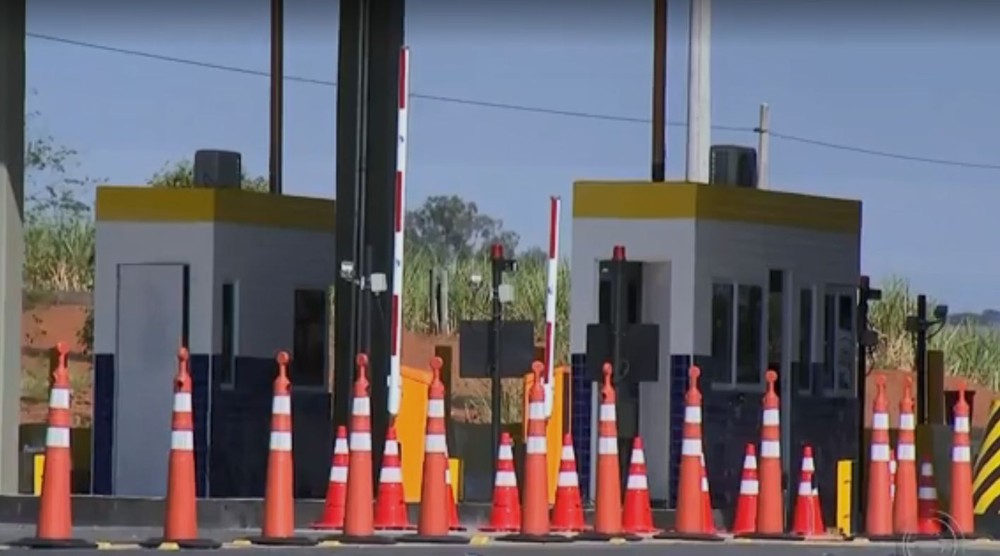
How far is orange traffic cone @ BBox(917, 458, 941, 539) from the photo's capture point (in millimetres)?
19688

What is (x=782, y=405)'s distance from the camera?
22.4m

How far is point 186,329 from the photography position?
21.6 metres

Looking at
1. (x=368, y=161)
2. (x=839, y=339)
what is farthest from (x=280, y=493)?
(x=839, y=339)

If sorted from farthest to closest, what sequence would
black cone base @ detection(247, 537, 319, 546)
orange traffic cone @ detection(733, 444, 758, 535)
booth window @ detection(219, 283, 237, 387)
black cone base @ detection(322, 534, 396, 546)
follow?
booth window @ detection(219, 283, 237, 387)
orange traffic cone @ detection(733, 444, 758, 535)
black cone base @ detection(322, 534, 396, 546)
black cone base @ detection(247, 537, 319, 546)

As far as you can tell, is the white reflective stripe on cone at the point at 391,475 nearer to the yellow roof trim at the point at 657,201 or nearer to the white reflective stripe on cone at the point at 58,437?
the white reflective stripe on cone at the point at 58,437

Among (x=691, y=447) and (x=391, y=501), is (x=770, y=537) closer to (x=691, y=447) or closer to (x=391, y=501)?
(x=691, y=447)

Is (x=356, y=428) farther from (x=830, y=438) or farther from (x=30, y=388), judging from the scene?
(x=30, y=388)

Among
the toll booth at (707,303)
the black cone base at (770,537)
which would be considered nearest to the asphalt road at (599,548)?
the black cone base at (770,537)

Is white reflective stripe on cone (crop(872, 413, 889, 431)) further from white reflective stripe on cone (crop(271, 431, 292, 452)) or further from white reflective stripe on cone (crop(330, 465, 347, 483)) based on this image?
white reflective stripe on cone (crop(271, 431, 292, 452))

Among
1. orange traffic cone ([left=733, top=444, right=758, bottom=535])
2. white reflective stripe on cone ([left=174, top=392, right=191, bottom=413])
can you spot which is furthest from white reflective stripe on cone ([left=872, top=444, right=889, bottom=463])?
white reflective stripe on cone ([left=174, top=392, right=191, bottom=413])

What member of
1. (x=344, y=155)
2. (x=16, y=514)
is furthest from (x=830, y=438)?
(x=16, y=514)

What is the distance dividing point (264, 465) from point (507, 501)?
19.0ft

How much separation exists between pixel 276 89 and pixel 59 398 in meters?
Answer: 8.36

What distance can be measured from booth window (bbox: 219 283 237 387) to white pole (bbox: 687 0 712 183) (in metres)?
7.88
